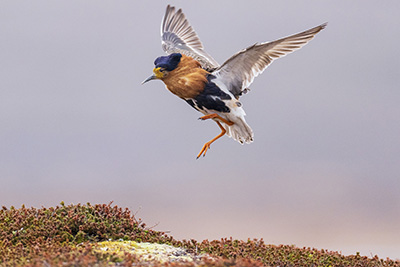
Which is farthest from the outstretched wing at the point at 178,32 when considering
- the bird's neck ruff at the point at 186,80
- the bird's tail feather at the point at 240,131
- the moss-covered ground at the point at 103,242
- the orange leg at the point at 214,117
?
the moss-covered ground at the point at 103,242

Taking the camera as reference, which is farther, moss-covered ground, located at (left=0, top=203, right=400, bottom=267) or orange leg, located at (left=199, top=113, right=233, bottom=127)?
orange leg, located at (left=199, top=113, right=233, bottom=127)

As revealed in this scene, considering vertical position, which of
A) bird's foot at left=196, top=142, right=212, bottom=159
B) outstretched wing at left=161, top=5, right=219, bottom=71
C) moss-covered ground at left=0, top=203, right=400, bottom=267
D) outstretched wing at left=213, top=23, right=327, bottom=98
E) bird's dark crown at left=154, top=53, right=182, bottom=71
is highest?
outstretched wing at left=161, top=5, right=219, bottom=71

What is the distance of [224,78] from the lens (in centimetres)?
857

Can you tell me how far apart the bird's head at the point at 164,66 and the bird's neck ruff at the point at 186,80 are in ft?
0.19

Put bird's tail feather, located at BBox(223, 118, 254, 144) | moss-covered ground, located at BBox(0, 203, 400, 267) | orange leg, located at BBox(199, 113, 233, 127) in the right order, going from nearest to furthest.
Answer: moss-covered ground, located at BBox(0, 203, 400, 267), orange leg, located at BBox(199, 113, 233, 127), bird's tail feather, located at BBox(223, 118, 254, 144)

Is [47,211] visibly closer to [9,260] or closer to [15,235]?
[15,235]

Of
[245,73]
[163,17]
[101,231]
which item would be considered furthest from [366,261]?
[163,17]

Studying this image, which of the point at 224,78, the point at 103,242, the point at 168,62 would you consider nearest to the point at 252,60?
the point at 224,78

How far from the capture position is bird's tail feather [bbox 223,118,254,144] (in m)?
8.59

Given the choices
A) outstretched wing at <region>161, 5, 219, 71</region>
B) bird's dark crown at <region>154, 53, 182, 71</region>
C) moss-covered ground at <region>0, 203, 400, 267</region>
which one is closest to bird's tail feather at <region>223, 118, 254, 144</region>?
bird's dark crown at <region>154, 53, 182, 71</region>

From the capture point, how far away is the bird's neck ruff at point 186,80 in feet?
26.6

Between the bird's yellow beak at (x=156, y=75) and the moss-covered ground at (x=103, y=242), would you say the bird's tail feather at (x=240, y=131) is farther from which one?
the moss-covered ground at (x=103, y=242)

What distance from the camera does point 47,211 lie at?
876 centimetres

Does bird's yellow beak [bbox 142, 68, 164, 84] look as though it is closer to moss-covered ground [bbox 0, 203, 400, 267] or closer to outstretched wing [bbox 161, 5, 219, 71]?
moss-covered ground [bbox 0, 203, 400, 267]
